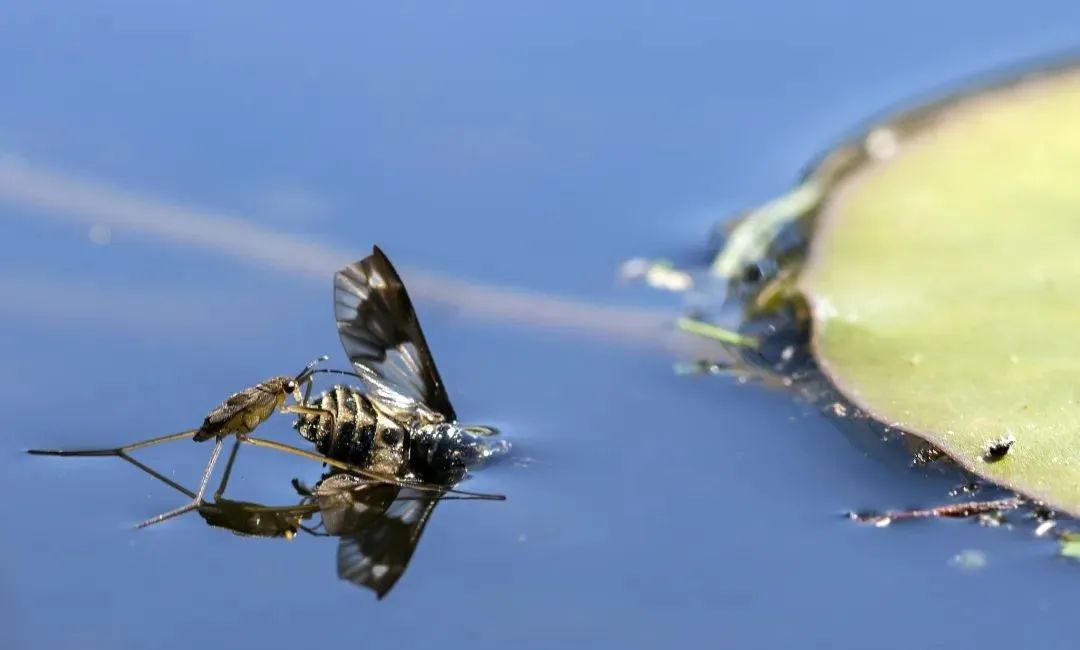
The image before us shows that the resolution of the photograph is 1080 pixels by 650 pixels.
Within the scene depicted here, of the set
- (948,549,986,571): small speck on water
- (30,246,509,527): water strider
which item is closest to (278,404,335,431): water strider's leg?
(30,246,509,527): water strider

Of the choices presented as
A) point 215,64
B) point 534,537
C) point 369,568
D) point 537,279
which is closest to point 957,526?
point 534,537

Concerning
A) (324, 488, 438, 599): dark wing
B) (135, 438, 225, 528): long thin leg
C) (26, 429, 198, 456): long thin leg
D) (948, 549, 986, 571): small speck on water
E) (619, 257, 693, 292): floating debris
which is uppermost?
(619, 257, 693, 292): floating debris

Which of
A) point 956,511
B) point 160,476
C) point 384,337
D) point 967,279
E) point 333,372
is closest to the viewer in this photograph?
point 956,511

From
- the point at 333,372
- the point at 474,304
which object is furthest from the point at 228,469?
the point at 474,304

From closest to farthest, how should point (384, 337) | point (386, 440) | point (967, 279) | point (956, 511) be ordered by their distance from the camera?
1. point (956, 511)
2. point (386, 440)
3. point (384, 337)
4. point (967, 279)

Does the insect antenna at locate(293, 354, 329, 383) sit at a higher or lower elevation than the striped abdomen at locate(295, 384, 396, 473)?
Answer: higher

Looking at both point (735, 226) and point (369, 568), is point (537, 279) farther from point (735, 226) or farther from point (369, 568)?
point (369, 568)

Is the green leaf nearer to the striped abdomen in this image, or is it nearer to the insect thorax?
the insect thorax

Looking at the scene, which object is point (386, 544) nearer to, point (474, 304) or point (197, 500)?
point (197, 500)
